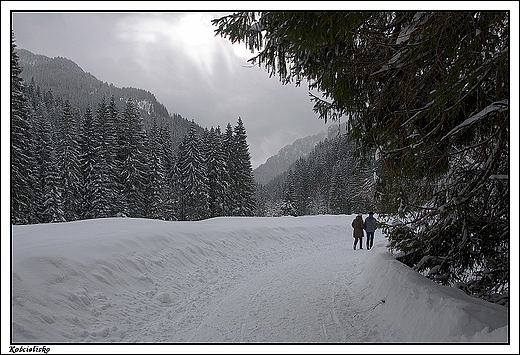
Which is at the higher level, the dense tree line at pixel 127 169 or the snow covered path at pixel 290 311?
the dense tree line at pixel 127 169

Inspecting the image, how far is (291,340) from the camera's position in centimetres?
427

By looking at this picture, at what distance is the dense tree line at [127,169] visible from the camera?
24312 mm

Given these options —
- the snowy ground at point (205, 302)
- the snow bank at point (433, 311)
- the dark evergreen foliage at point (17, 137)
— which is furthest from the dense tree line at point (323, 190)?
the snow bank at point (433, 311)

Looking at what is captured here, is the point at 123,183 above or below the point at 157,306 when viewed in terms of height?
above

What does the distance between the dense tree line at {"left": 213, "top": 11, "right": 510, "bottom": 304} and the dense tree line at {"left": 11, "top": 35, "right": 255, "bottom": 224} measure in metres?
Answer: 24.7

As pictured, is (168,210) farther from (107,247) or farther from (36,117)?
(107,247)

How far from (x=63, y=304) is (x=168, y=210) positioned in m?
33.4

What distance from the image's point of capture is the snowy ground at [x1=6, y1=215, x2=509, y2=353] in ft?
12.2

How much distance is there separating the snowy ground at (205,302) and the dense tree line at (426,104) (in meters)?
0.99

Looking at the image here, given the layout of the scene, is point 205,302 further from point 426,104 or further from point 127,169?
point 127,169

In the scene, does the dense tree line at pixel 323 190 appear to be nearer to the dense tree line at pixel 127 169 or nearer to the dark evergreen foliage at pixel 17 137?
the dense tree line at pixel 127 169

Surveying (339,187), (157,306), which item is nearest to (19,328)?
(157,306)

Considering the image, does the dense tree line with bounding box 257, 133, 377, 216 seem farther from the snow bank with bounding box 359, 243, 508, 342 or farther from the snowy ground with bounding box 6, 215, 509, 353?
the snow bank with bounding box 359, 243, 508, 342

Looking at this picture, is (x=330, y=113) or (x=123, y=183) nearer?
(x=330, y=113)
